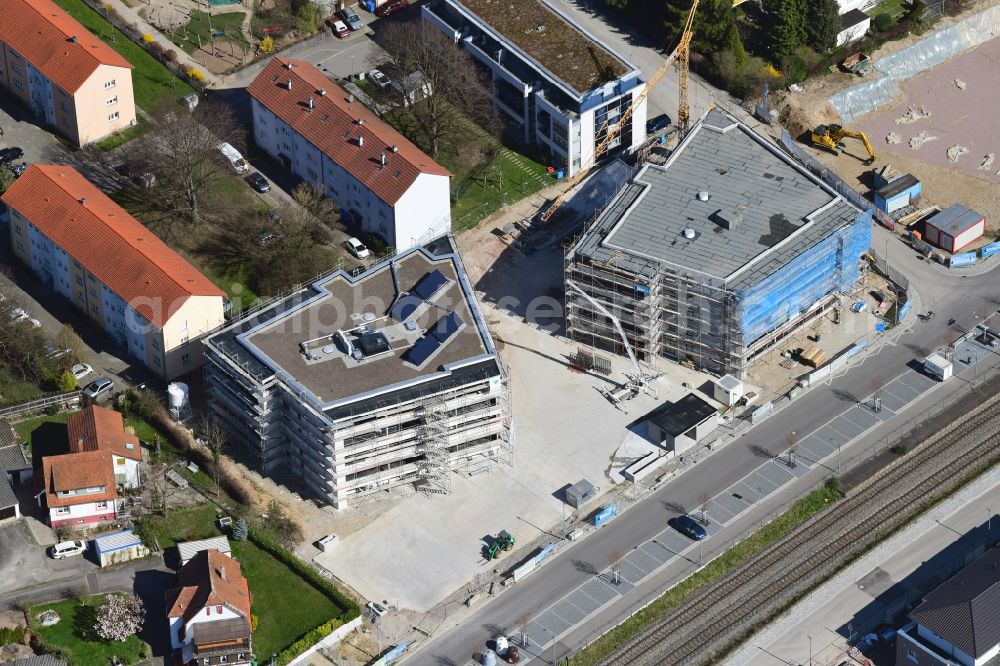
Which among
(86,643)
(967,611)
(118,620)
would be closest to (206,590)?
(118,620)

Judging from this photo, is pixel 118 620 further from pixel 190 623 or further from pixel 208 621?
pixel 208 621

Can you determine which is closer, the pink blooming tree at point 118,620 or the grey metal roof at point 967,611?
the grey metal roof at point 967,611

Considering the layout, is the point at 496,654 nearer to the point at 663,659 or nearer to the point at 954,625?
the point at 663,659

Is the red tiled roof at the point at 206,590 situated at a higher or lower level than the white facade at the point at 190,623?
higher

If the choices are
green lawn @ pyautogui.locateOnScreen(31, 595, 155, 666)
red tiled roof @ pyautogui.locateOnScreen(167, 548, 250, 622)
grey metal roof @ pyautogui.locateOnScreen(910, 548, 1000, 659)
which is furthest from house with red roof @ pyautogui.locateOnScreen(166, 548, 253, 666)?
grey metal roof @ pyautogui.locateOnScreen(910, 548, 1000, 659)

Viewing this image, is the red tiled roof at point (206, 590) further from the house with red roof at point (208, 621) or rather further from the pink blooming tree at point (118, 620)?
the pink blooming tree at point (118, 620)

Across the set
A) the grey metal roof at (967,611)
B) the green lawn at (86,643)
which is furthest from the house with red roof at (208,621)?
the grey metal roof at (967,611)
